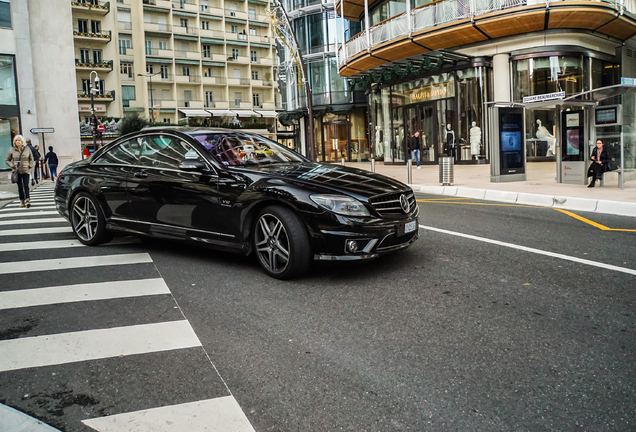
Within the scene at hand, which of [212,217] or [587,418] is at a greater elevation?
[212,217]

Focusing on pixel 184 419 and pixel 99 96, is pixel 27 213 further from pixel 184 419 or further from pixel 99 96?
pixel 99 96

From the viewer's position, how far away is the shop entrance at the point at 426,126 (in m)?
26.7

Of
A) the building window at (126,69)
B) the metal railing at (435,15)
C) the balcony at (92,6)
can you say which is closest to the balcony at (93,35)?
the balcony at (92,6)

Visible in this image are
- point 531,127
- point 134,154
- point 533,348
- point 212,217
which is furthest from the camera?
point 531,127

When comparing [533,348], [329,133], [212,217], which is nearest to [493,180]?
[212,217]

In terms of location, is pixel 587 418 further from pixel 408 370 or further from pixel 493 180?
pixel 493 180

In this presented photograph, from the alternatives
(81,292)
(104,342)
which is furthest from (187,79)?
(104,342)

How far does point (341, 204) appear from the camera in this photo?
500 centimetres

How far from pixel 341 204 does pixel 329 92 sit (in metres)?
38.2

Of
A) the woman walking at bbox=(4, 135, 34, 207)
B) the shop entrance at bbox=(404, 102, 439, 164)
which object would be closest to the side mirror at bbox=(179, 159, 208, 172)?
the woman walking at bbox=(4, 135, 34, 207)

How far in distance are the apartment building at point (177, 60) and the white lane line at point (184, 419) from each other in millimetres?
61791

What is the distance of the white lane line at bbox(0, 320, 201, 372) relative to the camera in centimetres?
354

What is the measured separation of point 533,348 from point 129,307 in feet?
10.5

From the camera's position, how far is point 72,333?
400cm
